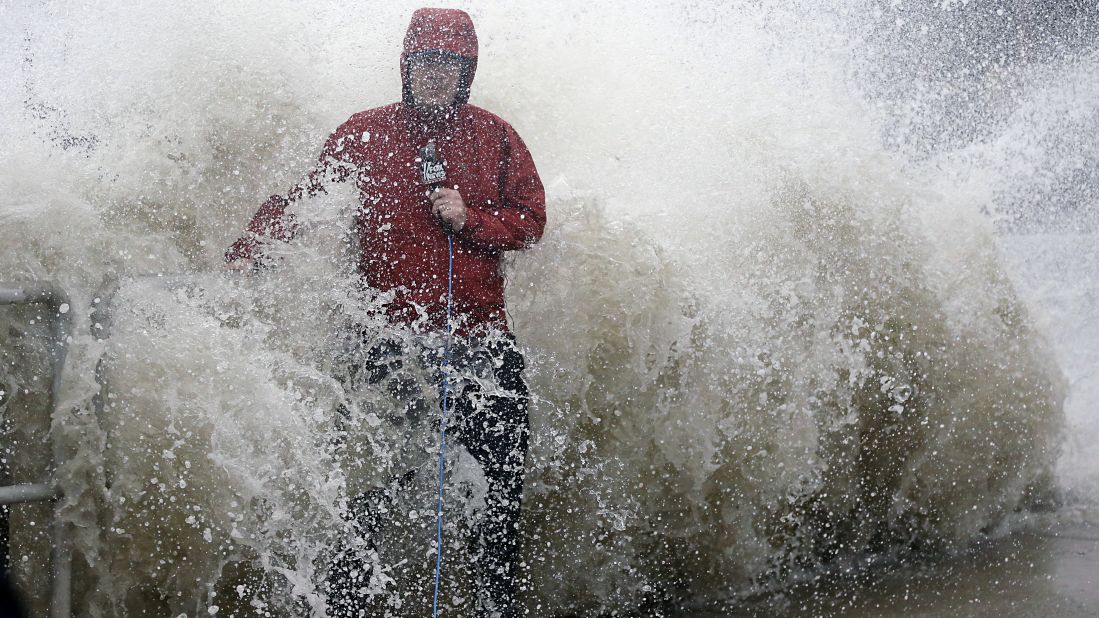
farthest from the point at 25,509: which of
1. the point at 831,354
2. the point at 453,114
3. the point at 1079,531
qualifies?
the point at 1079,531

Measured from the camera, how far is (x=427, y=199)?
2.62 m

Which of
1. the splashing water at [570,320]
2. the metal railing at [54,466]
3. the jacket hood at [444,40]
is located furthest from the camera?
the jacket hood at [444,40]

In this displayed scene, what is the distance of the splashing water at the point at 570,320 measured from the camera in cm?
253

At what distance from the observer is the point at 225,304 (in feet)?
8.70

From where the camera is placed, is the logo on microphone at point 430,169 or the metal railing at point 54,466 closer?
the metal railing at point 54,466

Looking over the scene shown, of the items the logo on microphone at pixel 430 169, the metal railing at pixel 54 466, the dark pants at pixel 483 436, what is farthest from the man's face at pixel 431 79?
the metal railing at pixel 54 466

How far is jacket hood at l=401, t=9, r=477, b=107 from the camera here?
264 centimetres

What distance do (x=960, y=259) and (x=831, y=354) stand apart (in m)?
0.95

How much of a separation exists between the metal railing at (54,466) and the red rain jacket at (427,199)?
444mm

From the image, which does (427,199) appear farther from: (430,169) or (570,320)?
(570,320)

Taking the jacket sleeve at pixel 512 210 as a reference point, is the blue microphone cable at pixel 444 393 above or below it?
below

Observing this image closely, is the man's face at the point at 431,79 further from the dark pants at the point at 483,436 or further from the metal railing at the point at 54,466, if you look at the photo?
the metal railing at the point at 54,466

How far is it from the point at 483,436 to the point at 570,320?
18.6 inches

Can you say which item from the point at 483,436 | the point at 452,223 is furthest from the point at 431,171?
the point at 483,436
